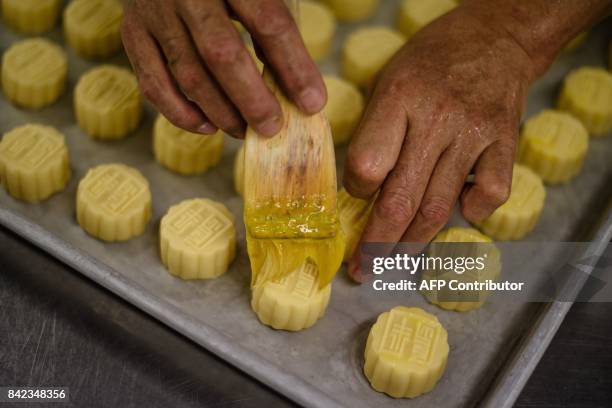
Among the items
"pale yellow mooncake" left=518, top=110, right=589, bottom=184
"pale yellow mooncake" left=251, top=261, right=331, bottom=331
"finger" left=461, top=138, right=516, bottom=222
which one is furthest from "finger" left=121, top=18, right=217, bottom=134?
"pale yellow mooncake" left=518, top=110, right=589, bottom=184

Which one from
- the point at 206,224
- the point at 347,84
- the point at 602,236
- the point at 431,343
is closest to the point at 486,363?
the point at 431,343

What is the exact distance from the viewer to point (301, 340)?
2.48 metres

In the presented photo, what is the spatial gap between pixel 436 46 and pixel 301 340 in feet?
3.26

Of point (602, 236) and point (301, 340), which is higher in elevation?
point (602, 236)

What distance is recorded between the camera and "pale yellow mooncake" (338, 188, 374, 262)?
2.57 metres

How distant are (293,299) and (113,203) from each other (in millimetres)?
681

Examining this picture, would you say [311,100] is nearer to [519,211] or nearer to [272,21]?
[272,21]

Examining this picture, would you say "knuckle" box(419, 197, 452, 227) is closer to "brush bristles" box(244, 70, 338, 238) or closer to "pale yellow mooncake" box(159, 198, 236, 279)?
"brush bristles" box(244, 70, 338, 238)

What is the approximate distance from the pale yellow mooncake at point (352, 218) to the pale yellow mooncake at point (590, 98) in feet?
3.58

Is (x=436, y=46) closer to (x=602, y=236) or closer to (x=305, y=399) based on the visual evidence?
(x=602, y=236)

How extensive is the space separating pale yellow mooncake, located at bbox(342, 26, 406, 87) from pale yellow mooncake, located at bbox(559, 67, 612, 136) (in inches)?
27.2

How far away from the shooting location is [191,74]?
217cm

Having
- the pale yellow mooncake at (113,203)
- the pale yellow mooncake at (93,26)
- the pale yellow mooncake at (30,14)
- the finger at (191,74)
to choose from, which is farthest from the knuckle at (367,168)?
the pale yellow mooncake at (30,14)

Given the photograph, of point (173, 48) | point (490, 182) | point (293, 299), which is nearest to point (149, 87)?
point (173, 48)
